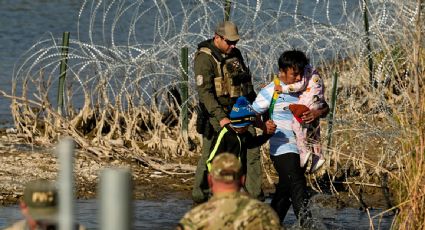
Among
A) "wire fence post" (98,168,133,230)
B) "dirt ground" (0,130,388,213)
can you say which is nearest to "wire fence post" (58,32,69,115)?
"dirt ground" (0,130,388,213)

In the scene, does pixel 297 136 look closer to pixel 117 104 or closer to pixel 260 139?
pixel 260 139

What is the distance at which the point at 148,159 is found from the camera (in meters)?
11.9

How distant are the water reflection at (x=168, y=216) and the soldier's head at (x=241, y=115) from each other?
0.87m

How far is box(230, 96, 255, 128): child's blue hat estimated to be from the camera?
911 centimetres

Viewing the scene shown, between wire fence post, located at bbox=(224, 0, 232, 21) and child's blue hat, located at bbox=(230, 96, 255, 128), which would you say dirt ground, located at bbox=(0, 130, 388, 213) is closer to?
wire fence post, located at bbox=(224, 0, 232, 21)

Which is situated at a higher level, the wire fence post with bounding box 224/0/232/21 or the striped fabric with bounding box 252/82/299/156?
the wire fence post with bounding box 224/0/232/21

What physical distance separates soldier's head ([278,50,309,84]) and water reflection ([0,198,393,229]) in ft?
3.39

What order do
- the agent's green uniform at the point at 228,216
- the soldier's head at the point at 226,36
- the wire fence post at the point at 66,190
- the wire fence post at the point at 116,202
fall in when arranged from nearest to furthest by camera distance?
the wire fence post at the point at 116,202
the wire fence post at the point at 66,190
the agent's green uniform at the point at 228,216
the soldier's head at the point at 226,36

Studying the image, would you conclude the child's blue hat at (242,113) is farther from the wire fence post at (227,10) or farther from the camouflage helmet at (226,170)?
the wire fence post at (227,10)

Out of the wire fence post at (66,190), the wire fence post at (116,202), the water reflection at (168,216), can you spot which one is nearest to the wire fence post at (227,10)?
the water reflection at (168,216)

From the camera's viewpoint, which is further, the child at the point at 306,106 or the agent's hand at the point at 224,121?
the agent's hand at the point at 224,121

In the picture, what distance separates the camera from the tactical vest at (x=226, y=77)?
9570mm

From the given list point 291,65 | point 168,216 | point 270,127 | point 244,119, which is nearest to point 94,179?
point 168,216

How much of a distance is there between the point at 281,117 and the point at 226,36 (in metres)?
0.70
